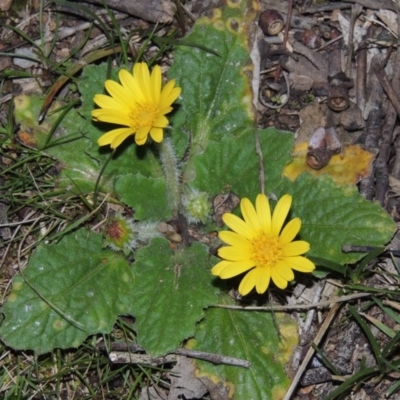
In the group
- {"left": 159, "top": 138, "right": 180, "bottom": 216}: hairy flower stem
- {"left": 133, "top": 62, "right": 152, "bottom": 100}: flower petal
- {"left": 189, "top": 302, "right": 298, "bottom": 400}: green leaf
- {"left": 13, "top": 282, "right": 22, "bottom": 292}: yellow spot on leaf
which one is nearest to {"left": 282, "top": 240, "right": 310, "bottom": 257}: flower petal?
{"left": 189, "top": 302, "right": 298, "bottom": 400}: green leaf

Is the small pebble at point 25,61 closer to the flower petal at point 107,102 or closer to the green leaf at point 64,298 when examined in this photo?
the flower petal at point 107,102

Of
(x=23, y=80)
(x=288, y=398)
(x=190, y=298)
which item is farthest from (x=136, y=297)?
(x=23, y=80)

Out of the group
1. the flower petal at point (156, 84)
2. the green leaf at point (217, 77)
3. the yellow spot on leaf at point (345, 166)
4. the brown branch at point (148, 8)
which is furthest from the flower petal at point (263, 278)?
the brown branch at point (148, 8)

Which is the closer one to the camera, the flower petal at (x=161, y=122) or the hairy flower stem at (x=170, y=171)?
the flower petal at (x=161, y=122)

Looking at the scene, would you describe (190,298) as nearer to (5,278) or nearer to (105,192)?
(105,192)

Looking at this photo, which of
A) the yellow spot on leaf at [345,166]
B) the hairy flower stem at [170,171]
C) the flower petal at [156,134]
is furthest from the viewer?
the yellow spot on leaf at [345,166]

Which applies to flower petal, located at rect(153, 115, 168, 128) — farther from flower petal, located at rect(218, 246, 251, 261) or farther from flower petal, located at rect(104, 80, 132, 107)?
flower petal, located at rect(218, 246, 251, 261)
